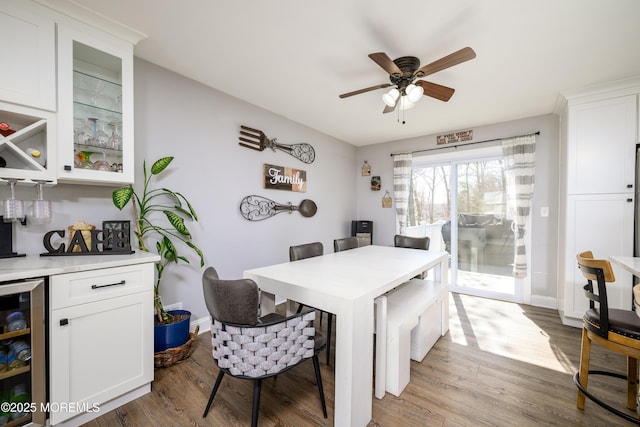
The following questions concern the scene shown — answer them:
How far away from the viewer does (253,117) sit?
305 centimetres

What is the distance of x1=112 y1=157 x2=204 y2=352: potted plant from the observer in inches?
78.7

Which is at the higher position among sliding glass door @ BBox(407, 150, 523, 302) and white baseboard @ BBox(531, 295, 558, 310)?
sliding glass door @ BBox(407, 150, 523, 302)

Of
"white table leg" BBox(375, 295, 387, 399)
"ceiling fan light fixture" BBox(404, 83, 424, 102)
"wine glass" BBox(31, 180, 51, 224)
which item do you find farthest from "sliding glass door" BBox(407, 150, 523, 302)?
"wine glass" BBox(31, 180, 51, 224)

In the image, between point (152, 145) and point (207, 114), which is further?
point (207, 114)

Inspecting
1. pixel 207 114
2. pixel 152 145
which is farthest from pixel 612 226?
pixel 152 145

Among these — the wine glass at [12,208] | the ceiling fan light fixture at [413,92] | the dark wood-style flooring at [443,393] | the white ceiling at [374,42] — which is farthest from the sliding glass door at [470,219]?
the wine glass at [12,208]

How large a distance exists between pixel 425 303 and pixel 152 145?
8.88 ft

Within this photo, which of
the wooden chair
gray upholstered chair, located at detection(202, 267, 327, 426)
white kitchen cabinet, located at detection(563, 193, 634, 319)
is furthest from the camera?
white kitchen cabinet, located at detection(563, 193, 634, 319)

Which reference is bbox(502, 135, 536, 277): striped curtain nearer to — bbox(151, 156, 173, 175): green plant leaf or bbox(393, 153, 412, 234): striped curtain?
bbox(393, 153, 412, 234): striped curtain

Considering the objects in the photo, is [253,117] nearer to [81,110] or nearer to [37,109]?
[81,110]

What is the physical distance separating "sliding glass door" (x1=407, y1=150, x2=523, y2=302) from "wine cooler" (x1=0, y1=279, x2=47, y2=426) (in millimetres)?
4376

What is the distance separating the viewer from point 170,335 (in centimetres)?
201

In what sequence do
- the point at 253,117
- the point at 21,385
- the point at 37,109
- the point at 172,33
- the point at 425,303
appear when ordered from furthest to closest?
the point at 253,117 → the point at 425,303 → the point at 172,33 → the point at 37,109 → the point at 21,385

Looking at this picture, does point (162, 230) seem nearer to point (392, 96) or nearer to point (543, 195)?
point (392, 96)
